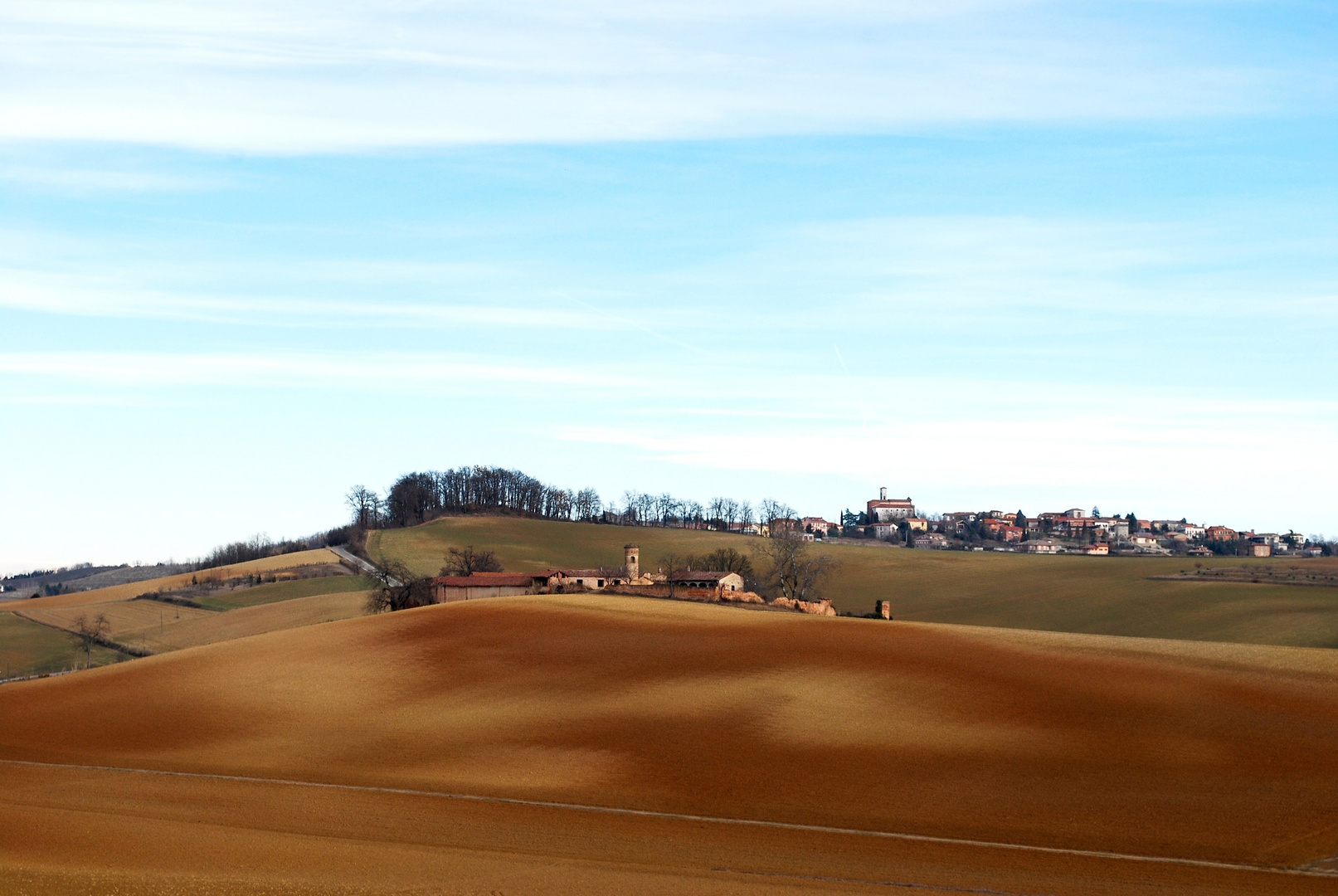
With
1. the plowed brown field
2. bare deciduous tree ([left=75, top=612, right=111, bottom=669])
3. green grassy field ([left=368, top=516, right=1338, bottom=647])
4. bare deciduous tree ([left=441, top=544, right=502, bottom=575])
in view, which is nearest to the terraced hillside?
bare deciduous tree ([left=75, top=612, right=111, bottom=669])

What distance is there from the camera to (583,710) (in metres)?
47.6

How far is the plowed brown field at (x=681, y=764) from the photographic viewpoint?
27719mm

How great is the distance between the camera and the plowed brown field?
27719mm

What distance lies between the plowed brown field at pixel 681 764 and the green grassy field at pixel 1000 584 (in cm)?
3269

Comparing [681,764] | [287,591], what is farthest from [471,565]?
[681,764]

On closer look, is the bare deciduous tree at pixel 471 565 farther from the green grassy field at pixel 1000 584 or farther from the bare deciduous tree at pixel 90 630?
the bare deciduous tree at pixel 90 630

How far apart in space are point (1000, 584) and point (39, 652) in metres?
89.1

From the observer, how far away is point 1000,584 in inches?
4879

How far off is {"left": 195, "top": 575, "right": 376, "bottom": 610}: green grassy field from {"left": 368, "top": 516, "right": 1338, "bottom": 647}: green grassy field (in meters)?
6.82

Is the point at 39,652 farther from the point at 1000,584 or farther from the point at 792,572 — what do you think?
the point at 1000,584

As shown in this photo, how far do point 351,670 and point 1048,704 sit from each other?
31723 millimetres

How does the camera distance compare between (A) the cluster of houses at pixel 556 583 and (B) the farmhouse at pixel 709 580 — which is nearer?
(A) the cluster of houses at pixel 556 583

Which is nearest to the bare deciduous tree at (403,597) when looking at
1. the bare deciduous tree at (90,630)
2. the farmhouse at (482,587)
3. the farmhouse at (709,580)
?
the farmhouse at (482,587)

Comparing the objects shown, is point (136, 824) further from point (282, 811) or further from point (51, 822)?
point (282, 811)
